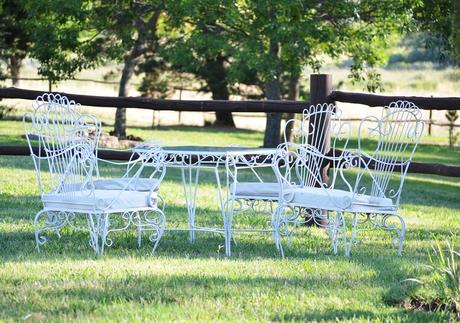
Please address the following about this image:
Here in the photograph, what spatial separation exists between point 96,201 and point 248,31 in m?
14.6

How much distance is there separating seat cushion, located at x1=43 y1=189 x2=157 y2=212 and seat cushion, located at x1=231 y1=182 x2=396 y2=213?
0.88 metres

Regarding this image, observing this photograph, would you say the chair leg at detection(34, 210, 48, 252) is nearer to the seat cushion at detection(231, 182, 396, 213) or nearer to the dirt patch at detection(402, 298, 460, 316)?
the seat cushion at detection(231, 182, 396, 213)

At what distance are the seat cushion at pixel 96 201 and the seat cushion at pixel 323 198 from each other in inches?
34.8

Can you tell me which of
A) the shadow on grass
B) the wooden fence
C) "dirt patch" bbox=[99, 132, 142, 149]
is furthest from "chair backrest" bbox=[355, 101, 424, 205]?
"dirt patch" bbox=[99, 132, 142, 149]

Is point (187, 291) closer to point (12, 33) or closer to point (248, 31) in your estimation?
point (248, 31)

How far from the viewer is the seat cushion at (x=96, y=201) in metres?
7.36

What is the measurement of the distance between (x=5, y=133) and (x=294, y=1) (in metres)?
8.42

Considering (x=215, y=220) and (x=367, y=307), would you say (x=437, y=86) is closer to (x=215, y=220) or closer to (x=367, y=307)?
(x=215, y=220)

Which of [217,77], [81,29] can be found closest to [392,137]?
[81,29]

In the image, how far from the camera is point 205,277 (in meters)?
6.46

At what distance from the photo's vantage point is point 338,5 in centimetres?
2048

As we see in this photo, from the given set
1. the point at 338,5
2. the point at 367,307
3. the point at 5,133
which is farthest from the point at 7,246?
the point at 5,133

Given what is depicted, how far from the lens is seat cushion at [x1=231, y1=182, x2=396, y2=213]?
770 centimetres

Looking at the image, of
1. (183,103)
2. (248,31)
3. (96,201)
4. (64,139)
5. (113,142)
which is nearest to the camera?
(96,201)
